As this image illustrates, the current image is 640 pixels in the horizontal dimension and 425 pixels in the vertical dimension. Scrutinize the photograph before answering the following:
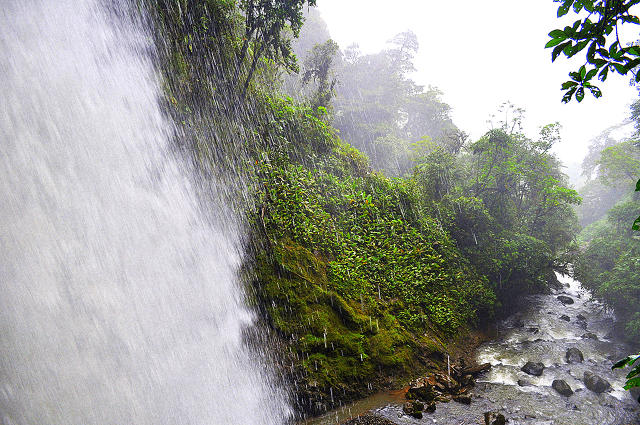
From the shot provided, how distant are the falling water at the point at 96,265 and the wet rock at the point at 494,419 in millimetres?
3817

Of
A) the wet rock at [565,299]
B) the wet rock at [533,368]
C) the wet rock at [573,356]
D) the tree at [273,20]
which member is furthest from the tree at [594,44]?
the wet rock at [565,299]

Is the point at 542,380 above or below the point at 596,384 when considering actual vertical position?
above

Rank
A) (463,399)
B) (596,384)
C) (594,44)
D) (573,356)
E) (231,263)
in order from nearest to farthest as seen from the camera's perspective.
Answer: (594,44) < (463,399) < (231,263) < (596,384) < (573,356)

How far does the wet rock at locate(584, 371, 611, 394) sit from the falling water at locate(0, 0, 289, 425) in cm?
882

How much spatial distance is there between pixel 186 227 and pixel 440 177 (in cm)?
1266

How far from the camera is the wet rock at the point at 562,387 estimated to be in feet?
24.5

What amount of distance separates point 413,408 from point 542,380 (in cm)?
542

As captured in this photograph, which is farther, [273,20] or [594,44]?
[273,20]

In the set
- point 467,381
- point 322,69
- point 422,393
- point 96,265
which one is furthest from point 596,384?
point 322,69

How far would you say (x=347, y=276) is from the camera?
7.73 meters

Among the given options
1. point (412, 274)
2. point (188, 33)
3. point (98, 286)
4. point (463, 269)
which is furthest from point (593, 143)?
point (98, 286)

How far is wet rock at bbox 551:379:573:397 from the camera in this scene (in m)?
7.47

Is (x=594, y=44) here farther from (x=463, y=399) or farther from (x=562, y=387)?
(x=562, y=387)

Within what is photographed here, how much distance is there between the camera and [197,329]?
5648 mm
